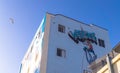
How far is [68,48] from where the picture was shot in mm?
26969

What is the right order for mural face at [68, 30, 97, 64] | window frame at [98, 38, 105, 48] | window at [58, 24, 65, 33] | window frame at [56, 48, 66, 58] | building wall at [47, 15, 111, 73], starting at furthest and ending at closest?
window frame at [98, 38, 105, 48], window at [58, 24, 65, 33], mural face at [68, 30, 97, 64], window frame at [56, 48, 66, 58], building wall at [47, 15, 111, 73]

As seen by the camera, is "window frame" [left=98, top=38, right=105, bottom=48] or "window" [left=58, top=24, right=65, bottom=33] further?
"window frame" [left=98, top=38, right=105, bottom=48]

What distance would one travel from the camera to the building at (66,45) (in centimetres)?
2489

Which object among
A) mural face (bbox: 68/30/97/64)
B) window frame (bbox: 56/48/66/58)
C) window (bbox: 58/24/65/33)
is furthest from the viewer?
window (bbox: 58/24/65/33)

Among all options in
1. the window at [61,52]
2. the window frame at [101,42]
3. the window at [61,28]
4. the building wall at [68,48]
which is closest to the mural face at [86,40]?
the building wall at [68,48]

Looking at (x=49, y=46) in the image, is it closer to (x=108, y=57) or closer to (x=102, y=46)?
(x=102, y=46)

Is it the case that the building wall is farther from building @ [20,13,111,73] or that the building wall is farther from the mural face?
the mural face

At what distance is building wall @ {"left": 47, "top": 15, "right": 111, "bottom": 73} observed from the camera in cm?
2481

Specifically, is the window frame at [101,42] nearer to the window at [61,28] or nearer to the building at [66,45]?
the building at [66,45]

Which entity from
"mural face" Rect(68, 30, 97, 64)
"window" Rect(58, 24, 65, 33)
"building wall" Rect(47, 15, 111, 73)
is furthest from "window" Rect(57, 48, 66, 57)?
"window" Rect(58, 24, 65, 33)

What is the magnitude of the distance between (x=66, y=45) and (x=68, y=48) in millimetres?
477

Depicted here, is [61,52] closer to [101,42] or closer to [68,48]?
[68,48]

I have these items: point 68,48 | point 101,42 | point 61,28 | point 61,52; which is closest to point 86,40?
point 101,42

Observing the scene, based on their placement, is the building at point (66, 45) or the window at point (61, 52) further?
the window at point (61, 52)
